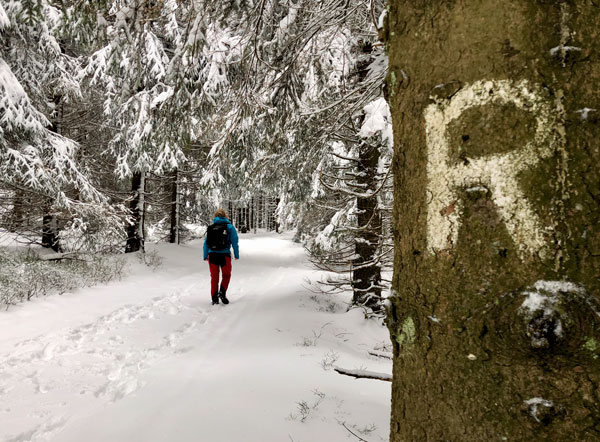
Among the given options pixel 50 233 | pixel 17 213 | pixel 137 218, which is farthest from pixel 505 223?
pixel 137 218

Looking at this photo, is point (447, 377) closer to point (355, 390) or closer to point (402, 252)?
point (402, 252)

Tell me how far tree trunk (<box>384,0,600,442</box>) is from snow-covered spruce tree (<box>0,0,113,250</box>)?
9.17 metres

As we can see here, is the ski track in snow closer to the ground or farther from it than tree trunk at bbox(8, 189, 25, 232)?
closer to the ground

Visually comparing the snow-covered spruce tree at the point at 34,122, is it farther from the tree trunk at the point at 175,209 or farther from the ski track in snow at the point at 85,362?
the tree trunk at the point at 175,209

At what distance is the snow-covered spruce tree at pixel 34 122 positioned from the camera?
734 cm

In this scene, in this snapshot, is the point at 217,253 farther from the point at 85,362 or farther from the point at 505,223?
the point at 505,223

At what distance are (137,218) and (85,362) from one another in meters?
9.89

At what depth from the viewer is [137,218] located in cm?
1309

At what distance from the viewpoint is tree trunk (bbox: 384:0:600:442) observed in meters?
0.66

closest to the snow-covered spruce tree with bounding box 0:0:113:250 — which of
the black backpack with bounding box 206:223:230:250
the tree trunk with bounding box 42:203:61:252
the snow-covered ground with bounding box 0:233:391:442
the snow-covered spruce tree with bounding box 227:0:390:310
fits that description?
the tree trunk with bounding box 42:203:61:252

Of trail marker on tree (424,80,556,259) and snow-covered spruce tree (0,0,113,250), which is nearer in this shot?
trail marker on tree (424,80,556,259)

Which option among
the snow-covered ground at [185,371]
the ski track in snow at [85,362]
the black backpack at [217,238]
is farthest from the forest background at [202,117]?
the ski track in snow at [85,362]

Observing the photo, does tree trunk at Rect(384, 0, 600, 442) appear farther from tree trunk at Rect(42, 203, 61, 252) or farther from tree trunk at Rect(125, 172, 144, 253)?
tree trunk at Rect(125, 172, 144, 253)

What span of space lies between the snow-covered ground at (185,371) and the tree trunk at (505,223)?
2073 millimetres
